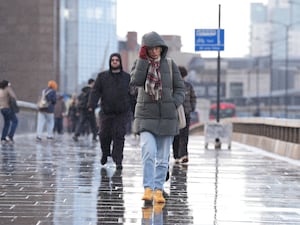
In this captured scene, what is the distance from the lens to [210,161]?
15.3 metres

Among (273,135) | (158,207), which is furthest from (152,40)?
(273,135)

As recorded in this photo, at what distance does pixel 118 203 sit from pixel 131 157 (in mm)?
7516

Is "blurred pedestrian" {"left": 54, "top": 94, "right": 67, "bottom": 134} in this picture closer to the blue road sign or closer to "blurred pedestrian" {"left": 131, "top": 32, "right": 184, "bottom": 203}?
the blue road sign

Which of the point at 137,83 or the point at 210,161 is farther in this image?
the point at 210,161

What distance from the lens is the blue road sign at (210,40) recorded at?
22953 mm

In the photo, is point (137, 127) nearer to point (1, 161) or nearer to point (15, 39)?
point (1, 161)

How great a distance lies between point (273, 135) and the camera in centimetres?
2159

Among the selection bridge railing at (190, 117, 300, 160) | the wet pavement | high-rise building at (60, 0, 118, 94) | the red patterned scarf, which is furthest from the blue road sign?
high-rise building at (60, 0, 118, 94)

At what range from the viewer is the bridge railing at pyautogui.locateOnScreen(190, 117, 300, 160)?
57.2 ft

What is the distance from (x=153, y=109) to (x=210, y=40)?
1474 centimetres

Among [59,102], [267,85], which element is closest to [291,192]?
[59,102]

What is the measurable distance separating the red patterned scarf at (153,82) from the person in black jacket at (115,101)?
3.81 meters

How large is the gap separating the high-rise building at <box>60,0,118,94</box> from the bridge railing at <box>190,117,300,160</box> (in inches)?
1749

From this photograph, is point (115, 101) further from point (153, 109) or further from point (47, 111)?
point (47, 111)
